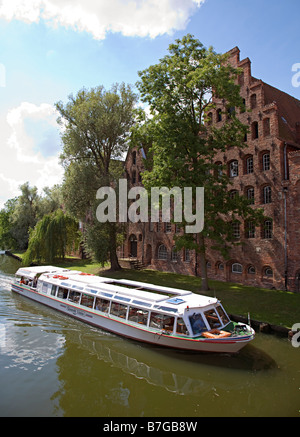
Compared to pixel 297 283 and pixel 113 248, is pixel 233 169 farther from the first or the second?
pixel 113 248

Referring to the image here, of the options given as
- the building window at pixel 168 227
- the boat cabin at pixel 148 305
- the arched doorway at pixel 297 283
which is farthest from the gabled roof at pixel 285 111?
the boat cabin at pixel 148 305

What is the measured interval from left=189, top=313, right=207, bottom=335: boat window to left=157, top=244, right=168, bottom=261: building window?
1780 centimetres

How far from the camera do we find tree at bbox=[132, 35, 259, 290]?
1805 centimetres

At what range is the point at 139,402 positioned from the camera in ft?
27.5

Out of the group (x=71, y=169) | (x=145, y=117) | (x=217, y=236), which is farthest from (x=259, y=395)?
(x=71, y=169)

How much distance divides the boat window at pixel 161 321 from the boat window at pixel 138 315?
0.40 meters

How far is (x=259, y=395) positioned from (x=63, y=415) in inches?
227

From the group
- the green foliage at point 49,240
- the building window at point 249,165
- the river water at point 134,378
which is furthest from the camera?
the green foliage at point 49,240

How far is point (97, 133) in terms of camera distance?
93.6 ft

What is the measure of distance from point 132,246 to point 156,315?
2186cm

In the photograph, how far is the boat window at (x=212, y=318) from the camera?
12305 millimetres

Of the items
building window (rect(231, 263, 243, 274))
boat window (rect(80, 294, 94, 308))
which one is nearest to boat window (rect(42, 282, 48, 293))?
boat window (rect(80, 294, 94, 308))

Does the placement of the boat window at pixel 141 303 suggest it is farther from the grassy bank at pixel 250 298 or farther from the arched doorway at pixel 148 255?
the arched doorway at pixel 148 255
